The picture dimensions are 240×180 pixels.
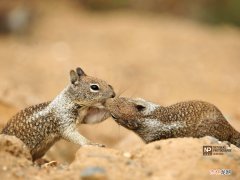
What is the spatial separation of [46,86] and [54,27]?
25.8 ft

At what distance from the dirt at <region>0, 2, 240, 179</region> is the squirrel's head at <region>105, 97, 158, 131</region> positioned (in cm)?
31

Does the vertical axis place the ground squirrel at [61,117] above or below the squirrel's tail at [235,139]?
below

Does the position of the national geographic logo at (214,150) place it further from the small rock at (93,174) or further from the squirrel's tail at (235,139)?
the small rock at (93,174)

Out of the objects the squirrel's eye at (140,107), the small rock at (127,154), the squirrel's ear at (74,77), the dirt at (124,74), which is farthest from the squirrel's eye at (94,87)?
the small rock at (127,154)

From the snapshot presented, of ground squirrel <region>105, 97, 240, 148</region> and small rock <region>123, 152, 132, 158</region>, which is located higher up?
ground squirrel <region>105, 97, 240, 148</region>


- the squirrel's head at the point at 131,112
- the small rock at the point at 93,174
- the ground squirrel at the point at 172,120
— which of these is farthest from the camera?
the squirrel's head at the point at 131,112

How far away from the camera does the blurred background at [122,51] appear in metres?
11.9

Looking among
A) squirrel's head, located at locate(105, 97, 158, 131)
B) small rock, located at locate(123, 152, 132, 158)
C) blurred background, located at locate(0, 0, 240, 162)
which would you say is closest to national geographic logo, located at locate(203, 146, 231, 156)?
small rock, located at locate(123, 152, 132, 158)

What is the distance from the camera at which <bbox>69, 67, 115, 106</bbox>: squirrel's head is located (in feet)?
24.8

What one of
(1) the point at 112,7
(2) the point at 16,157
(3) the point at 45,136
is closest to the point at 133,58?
(1) the point at 112,7

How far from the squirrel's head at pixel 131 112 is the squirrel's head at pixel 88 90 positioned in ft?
1.50

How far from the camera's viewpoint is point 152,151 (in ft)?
20.5

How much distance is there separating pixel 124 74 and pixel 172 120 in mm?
7928

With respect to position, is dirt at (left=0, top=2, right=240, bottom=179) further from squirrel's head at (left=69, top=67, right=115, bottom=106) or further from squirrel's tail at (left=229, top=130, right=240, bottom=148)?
squirrel's tail at (left=229, top=130, right=240, bottom=148)
